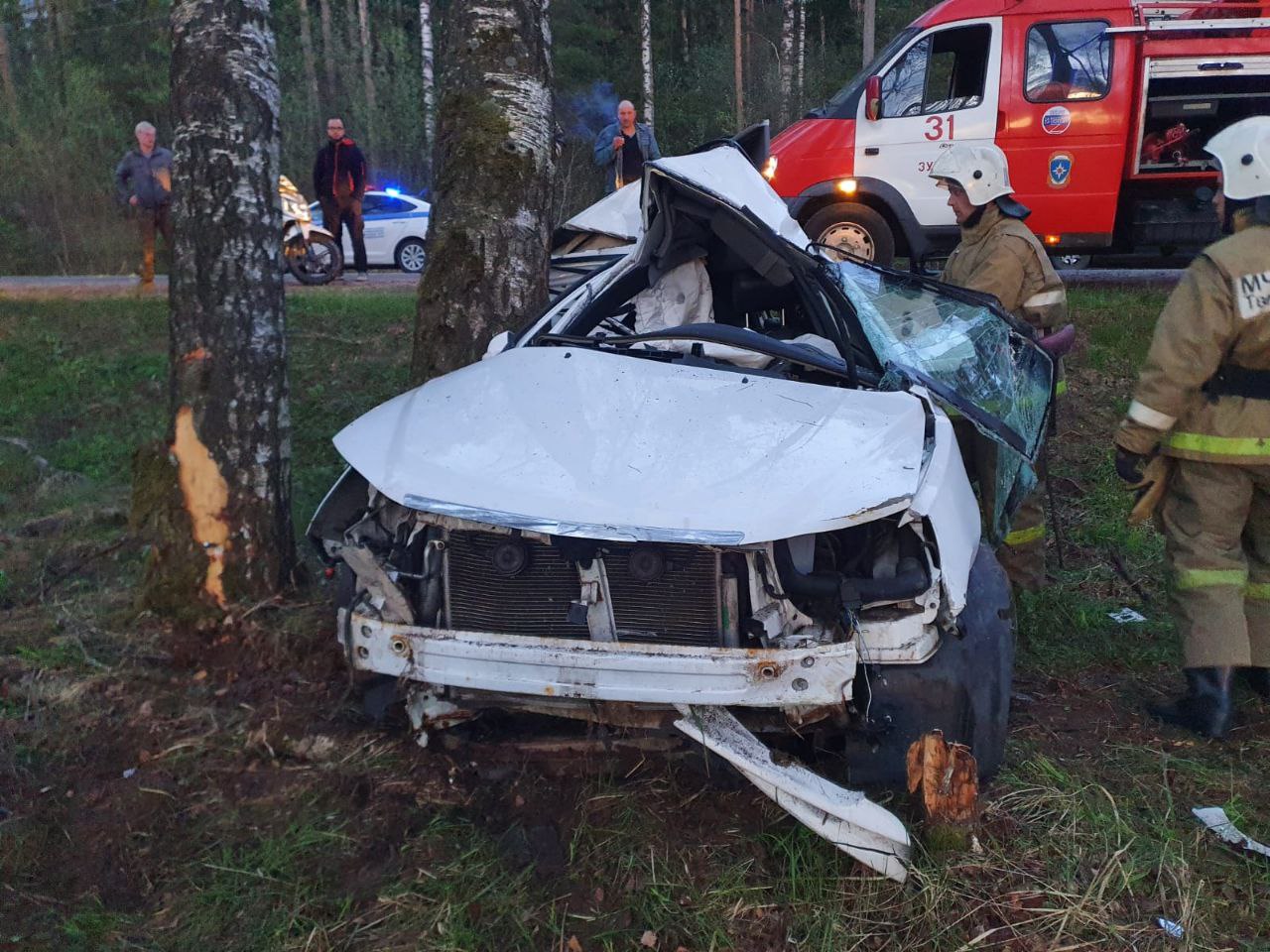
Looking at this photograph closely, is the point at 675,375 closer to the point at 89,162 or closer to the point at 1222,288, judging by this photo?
the point at 1222,288

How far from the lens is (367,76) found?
24984 millimetres

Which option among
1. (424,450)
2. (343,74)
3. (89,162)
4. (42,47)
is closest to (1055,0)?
(424,450)

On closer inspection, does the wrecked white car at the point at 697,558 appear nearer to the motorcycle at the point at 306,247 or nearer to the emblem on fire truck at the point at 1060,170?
the emblem on fire truck at the point at 1060,170

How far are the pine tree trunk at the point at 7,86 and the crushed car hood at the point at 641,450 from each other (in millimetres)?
23622

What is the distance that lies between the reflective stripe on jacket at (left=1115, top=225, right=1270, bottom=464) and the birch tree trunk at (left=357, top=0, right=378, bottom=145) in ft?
76.3

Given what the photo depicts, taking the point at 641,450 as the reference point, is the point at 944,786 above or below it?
below

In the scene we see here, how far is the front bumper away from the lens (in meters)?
2.54

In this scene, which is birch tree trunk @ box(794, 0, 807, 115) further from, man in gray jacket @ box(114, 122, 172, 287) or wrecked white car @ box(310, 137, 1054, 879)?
wrecked white car @ box(310, 137, 1054, 879)

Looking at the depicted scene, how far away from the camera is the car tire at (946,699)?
2705 millimetres

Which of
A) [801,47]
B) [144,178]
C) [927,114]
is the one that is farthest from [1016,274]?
[801,47]

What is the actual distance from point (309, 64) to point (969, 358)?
26202 mm

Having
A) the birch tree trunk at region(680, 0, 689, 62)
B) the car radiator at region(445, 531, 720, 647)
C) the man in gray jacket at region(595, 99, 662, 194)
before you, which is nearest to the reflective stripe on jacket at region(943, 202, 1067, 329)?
the car radiator at region(445, 531, 720, 647)

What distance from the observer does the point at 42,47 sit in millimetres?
29266

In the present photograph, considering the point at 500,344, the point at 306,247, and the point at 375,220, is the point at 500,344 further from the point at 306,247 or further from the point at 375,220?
the point at 375,220
